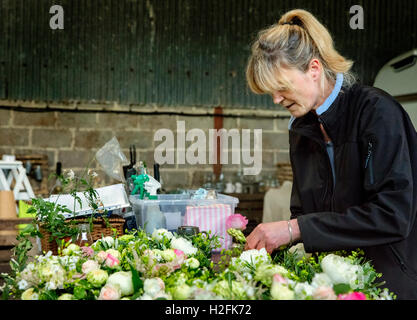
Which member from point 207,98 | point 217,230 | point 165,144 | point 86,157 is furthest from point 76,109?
point 217,230

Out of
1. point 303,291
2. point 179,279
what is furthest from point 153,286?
point 303,291

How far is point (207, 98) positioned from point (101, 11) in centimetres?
133

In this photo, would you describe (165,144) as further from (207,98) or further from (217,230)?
(217,230)

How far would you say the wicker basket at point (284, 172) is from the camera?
4.59 meters

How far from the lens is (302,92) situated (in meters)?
1.60

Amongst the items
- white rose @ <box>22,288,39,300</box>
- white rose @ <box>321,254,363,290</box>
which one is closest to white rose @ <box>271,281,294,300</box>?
white rose @ <box>321,254,363,290</box>

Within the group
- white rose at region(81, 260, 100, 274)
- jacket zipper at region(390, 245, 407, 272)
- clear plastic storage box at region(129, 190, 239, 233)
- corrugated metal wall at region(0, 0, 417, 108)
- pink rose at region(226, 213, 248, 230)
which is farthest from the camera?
corrugated metal wall at region(0, 0, 417, 108)

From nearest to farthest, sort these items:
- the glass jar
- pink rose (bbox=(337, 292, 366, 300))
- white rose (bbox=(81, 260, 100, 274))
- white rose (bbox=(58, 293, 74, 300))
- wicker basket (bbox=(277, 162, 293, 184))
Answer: pink rose (bbox=(337, 292, 366, 300)) < white rose (bbox=(58, 293, 74, 300)) < white rose (bbox=(81, 260, 100, 274)) < the glass jar < wicker basket (bbox=(277, 162, 293, 184))

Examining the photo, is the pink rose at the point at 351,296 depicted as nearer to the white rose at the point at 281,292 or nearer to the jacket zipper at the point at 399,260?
the white rose at the point at 281,292

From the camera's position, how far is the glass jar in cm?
172

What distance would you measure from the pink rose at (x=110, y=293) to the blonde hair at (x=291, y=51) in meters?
0.93

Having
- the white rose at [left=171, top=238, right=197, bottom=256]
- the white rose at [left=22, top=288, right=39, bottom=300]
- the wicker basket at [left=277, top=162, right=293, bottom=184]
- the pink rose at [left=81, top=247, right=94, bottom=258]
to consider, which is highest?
the white rose at [left=171, top=238, right=197, bottom=256]

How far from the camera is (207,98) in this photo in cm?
460

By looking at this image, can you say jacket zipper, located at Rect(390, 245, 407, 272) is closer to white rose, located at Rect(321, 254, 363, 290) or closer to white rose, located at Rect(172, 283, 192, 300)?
white rose, located at Rect(321, 254, 363, 290)
